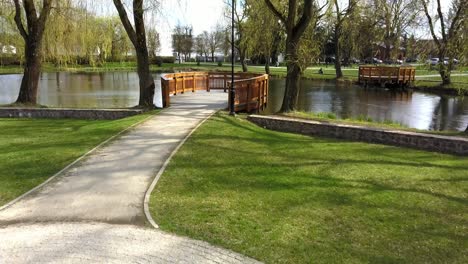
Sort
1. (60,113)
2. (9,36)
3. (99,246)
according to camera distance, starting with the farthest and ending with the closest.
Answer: (9,36) < (60,113) < (99,246)

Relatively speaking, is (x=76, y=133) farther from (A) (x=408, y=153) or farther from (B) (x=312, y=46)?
(B) (x=312, y=46)

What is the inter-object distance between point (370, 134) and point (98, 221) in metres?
8.05

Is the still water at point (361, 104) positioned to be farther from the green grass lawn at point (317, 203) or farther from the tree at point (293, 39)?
the green grass lawn at point (317, 203)

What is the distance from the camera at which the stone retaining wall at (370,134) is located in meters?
9.96

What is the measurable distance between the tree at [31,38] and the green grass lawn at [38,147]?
314 cm

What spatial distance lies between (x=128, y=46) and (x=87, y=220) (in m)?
42.2

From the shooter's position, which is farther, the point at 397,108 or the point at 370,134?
the point at 397,108

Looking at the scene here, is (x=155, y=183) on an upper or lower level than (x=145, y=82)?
lower

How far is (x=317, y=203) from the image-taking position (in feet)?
19.4

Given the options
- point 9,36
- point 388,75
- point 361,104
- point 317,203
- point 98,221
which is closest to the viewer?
point 98,221

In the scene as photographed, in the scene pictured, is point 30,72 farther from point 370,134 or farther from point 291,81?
point 370,134

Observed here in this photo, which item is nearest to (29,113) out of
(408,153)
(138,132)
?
(138,132)

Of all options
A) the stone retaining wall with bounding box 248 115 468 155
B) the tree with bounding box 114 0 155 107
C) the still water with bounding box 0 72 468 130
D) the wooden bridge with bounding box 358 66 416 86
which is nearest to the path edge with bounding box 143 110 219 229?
the stone retaining wall with bounding box 248 115 468 155

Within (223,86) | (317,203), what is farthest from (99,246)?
(223,86)
